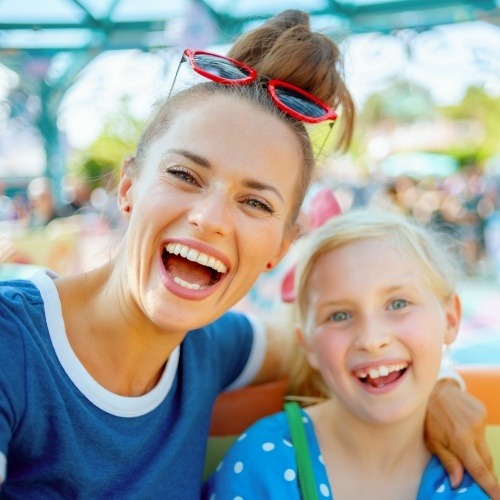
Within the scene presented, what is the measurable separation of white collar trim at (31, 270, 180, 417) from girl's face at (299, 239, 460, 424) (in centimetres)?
40

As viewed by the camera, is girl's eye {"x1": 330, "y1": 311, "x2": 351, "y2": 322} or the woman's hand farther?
girl's eye {"x1": 330, "y1": 311, "x2": 351, "y2": 322}

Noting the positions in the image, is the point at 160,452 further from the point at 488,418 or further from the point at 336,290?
the point at 488,418

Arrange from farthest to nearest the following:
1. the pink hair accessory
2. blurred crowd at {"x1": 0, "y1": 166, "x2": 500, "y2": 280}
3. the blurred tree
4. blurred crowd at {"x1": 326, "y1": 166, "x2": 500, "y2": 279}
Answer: the blurred tree
blurred crowd at {"x1": 326, "y1": 166, "x2": 500, "y2": 279}
blurred crowd at {"x1": 0, "y1": 166, "x2": 500, "y2": 280}
the pink hair accessory

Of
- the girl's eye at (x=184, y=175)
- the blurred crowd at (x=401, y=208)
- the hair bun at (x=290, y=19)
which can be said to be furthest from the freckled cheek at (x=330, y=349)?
the blurred crowd at (x=401, y=208)

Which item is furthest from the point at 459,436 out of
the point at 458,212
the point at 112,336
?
the point at 458,212

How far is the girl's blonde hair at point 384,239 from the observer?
4.69ft

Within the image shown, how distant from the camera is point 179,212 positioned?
114cm

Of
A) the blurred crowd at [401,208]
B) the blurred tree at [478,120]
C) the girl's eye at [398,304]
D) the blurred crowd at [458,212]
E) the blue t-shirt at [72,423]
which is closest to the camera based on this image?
the blue t-shirt at [72,423]

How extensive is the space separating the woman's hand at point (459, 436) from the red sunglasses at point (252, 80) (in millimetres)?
711

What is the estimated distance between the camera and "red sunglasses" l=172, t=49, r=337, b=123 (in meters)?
1.27

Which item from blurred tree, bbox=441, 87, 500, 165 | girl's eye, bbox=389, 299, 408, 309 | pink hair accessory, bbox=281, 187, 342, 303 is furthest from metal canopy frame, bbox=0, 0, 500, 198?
blurred tree, bbox=441, 87, 500, 165

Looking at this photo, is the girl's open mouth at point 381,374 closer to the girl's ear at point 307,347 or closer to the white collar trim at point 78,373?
the girl's ear at point 307,347

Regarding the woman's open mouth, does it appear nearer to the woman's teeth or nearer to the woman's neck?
the woman's teeth

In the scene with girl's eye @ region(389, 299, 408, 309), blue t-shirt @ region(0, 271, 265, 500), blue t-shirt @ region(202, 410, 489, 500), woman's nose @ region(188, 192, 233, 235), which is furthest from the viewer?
girl's eye @ region(389, 299, 408, 309)
